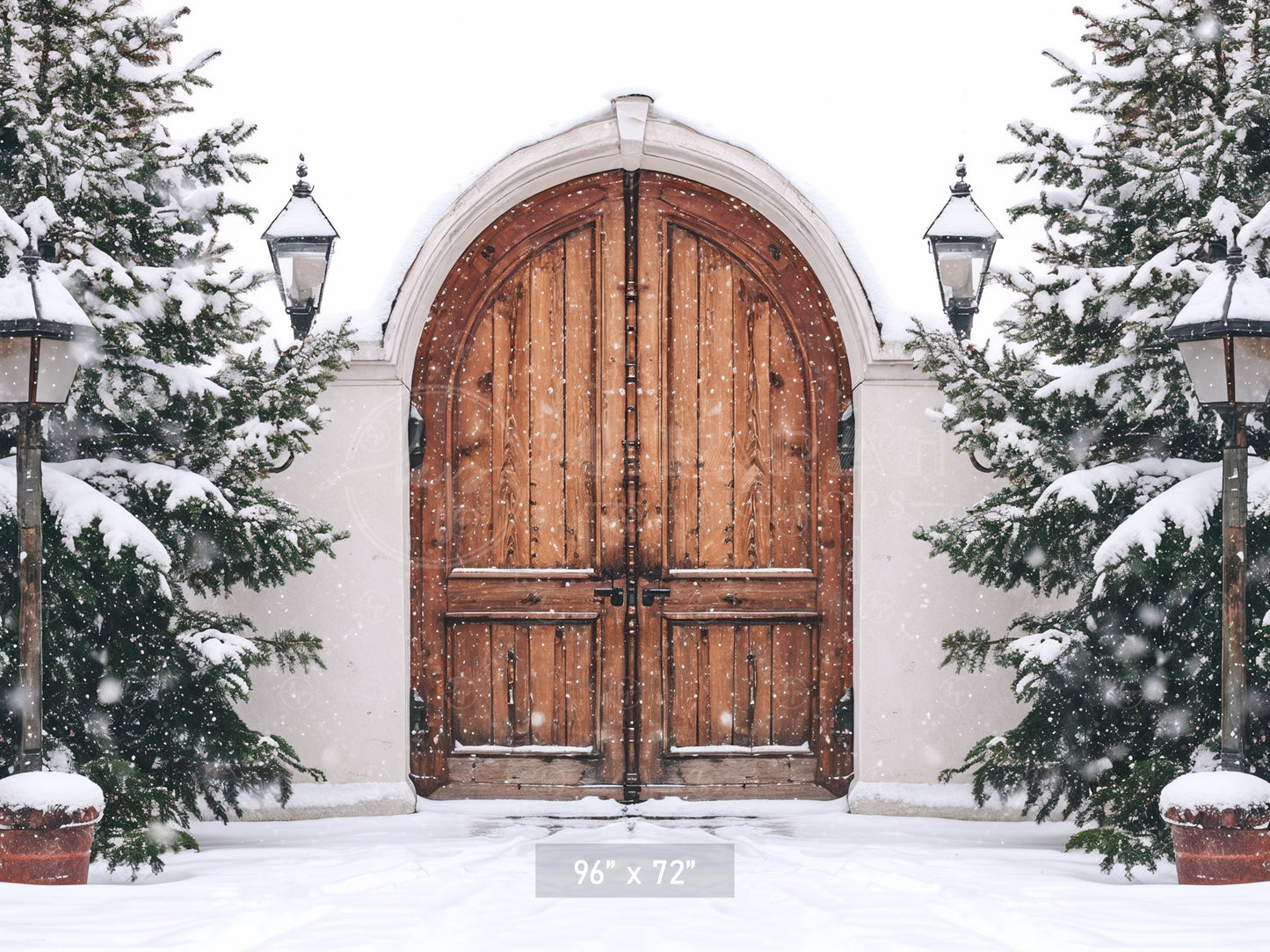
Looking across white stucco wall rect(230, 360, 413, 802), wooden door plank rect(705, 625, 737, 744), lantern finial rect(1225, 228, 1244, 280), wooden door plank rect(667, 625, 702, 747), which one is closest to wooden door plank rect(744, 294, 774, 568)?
wooden door plank rect(705, 625, 737, 744)

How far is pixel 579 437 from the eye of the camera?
17.9ft

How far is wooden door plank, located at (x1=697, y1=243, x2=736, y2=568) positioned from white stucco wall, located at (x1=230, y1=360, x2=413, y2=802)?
1504 millimetres

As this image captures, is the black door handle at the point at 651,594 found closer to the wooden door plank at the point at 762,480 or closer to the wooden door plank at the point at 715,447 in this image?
the wooden door plank at the point at 715,447

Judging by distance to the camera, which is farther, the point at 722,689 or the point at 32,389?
the point at 722,689

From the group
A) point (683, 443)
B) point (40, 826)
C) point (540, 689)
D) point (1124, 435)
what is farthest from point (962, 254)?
point (40, 826)

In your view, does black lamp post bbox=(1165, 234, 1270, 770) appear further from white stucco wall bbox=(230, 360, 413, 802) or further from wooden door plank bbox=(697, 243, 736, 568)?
white stucco wall bbox=(230, 360, 413, 802)

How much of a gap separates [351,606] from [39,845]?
190 centimetres

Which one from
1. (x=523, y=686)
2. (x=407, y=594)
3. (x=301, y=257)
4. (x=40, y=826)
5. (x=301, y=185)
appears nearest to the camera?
(x=40, y=826)

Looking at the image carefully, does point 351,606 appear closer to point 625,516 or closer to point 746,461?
point 625,516

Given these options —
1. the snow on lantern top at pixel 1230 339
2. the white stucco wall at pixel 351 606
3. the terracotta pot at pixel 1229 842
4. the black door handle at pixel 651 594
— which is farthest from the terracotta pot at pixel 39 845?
the snow on lantern top at pixel 1230 339

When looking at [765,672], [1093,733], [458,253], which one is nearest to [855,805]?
[765,672]

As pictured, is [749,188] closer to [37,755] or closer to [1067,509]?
[1067,509]

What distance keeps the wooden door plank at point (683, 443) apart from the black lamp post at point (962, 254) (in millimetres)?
1237

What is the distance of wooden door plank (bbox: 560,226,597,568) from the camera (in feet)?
17.9
